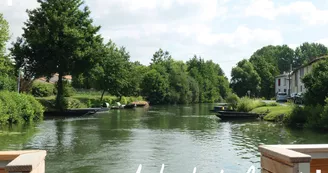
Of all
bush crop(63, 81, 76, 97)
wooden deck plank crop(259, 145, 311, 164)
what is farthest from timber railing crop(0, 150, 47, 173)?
bush crop(63, 81, 76, 97)

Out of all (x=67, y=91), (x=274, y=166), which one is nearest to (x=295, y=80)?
(x=67, y=91)

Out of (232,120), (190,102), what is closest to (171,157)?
(232,120)

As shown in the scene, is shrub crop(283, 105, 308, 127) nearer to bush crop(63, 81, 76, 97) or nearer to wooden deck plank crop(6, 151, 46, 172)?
wooden deck plank crop(6, 151, 46, 172)

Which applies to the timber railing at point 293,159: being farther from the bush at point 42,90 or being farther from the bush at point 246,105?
the bush at point 42,90

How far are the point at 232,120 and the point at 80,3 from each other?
22723mm

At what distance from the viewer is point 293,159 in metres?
4.36

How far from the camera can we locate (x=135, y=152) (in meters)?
17.1

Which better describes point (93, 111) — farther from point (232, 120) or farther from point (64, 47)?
point (232, 120)

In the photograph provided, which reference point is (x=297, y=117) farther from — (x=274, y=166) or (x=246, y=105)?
(x=274, y=166)

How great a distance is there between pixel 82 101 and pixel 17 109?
26699 mm

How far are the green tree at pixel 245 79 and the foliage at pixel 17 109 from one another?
233 ft

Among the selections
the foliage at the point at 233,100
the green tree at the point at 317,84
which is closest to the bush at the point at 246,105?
the foliage at the point at 233,100

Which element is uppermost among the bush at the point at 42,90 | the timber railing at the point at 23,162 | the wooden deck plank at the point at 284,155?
the bush at the point at 42,90

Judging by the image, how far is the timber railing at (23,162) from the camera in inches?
156
